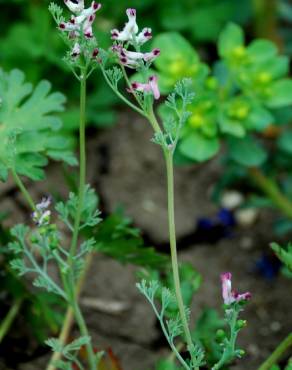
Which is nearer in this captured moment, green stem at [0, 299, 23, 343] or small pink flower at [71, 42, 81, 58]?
small pink flower at [71, 42, 81, 58]

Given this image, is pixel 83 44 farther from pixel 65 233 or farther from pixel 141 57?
pixel 65 233

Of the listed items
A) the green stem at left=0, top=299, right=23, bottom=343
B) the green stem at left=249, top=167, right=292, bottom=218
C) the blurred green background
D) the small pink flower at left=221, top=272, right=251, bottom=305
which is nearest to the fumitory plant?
the small pink flower at left=221, top=272, right=251, bottom=305

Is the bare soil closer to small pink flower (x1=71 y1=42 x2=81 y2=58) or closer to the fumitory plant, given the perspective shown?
the fumitory plant

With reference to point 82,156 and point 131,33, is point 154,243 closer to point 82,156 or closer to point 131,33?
point 82,156

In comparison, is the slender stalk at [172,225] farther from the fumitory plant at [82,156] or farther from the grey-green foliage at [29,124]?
the grey-green foliage at [29,124]

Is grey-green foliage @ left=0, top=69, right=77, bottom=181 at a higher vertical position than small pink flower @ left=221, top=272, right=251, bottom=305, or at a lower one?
higher

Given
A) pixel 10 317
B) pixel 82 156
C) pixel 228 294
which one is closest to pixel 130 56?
pixel 82 156
